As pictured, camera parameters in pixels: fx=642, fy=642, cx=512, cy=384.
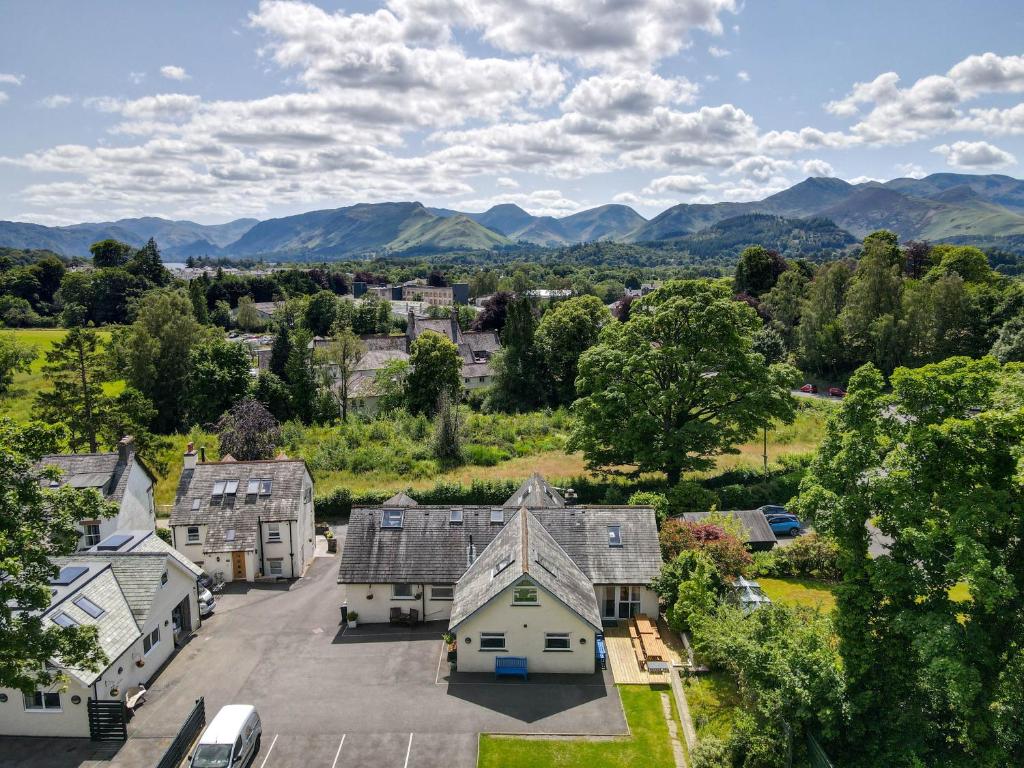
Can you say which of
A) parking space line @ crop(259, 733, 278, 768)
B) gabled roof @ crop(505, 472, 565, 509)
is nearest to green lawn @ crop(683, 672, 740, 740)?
gabled roof @ crop(505, 472, 565, 509)

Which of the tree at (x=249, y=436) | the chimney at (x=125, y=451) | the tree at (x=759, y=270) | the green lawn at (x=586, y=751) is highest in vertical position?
the tree at (x=759, y=270)

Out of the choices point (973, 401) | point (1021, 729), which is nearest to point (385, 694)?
point (1021, 729)

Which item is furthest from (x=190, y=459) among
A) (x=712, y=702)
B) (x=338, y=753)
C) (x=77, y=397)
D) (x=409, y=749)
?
(x=712, y=702)

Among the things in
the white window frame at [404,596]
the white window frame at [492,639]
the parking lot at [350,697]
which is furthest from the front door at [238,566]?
the white window frame at [492,639]

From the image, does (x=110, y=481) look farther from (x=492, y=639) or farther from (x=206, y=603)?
(x=492, y=639)

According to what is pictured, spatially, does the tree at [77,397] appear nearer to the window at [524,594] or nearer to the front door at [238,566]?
the front door at [238,566]
